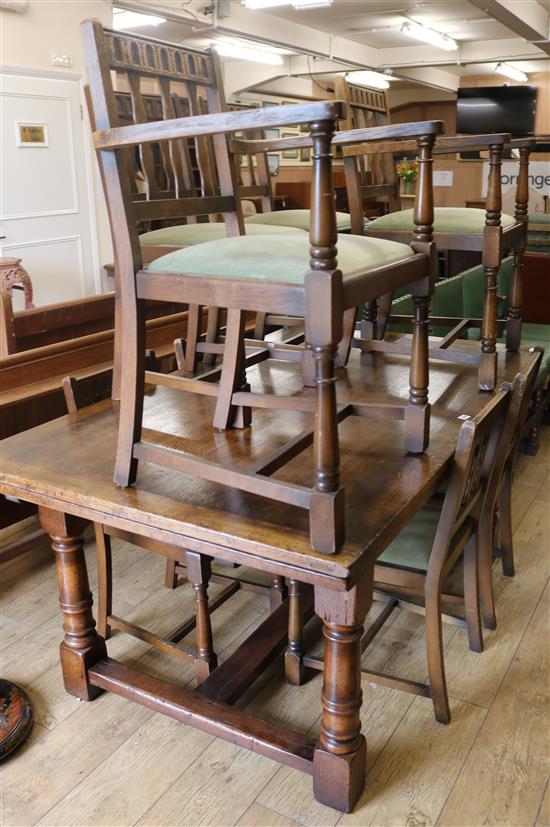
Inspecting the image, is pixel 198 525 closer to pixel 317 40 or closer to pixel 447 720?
pixel 447 720

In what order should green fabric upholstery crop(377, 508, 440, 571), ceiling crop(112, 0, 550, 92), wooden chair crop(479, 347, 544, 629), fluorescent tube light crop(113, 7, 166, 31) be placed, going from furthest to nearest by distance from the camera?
ceiling crop(112, 0, 550, 92) < fluorescent tube light crop(113, 7, 166, 31) < wooden chair crop(479, 347, 544, 629) < green fabric upholstery crop(377, 508, 440, 571)

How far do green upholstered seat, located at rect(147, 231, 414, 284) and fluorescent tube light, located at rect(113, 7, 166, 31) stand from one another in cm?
634

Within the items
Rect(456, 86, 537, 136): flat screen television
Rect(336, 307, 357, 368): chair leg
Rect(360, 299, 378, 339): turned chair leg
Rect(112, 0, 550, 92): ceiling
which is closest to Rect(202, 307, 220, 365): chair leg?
Rect(336, 307, 357, 368): chair leg

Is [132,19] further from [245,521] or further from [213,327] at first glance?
[245,521]

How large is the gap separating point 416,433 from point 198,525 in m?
0.61

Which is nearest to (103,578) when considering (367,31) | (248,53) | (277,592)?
(277,592)

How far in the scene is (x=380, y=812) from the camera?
5.38 ft

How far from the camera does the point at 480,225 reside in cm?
247

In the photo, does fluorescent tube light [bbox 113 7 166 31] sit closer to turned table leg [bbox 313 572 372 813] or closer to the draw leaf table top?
the draw leaf table top

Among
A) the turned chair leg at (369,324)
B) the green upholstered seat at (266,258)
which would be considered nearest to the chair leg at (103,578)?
the green upholstered seat at (266,258)

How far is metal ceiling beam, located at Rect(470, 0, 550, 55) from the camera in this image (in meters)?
6.89

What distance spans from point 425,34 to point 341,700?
9.43m

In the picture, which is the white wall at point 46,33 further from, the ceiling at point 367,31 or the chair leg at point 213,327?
the chair leg at point 213,327

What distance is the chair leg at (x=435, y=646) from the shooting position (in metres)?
1.83
